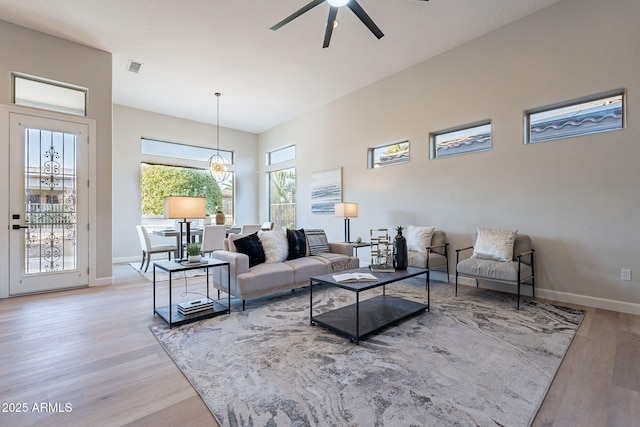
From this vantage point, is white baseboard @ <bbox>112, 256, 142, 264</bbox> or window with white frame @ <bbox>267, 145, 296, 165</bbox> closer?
white baseboard @ <bbox>112, 256, 142, 264</bbox>

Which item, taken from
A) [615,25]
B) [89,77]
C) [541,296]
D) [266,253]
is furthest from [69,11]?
[541,296]

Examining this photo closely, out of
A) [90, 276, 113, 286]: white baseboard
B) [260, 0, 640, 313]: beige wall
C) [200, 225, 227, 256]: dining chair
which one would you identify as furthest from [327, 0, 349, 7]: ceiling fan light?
[90, 276, 113, 286]: white baseboard

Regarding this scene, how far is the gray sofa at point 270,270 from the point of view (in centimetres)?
325

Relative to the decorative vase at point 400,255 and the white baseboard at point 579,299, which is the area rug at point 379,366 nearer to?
the white baseboard at point 579,299

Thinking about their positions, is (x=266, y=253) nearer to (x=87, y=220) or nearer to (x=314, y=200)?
(x=87, y=220)

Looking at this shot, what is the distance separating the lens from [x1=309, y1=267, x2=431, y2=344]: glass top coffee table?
249 cm

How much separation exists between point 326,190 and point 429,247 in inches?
118

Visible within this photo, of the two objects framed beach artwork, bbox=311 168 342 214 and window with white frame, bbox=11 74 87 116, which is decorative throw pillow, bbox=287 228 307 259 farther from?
window with white frame, bbox=11 74 87 116

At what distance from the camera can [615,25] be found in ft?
10.4

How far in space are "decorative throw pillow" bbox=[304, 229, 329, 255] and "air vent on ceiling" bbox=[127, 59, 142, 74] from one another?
399cm

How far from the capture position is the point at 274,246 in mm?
3840

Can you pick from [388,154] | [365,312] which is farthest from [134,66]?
Answer: [365,312]

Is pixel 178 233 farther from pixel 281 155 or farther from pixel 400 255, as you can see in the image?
pixel 400 255

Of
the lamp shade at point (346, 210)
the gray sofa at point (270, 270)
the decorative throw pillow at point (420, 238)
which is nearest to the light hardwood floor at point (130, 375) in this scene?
the gray sofa at point (270, 270)
